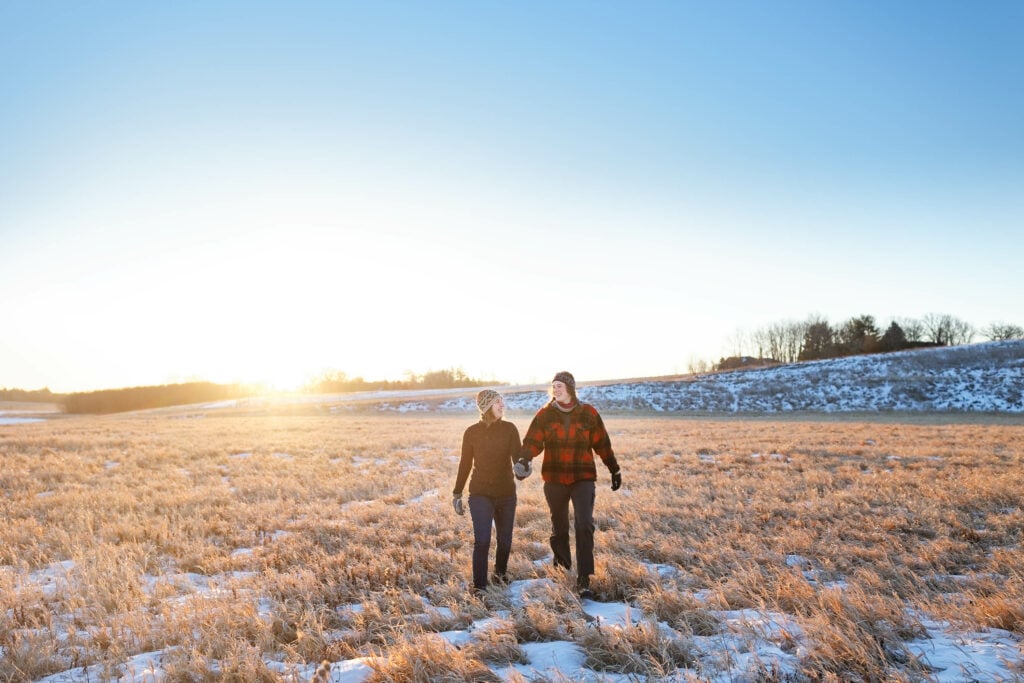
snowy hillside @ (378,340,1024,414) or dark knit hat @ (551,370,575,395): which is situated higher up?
dark knit hat @ (551,370,575,395)

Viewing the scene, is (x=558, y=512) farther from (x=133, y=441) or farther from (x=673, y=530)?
(x=133, y=441)

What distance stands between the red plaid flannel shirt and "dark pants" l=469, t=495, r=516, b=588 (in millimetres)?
578

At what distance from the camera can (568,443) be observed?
18.5 feet

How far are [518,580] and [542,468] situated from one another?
1441mm

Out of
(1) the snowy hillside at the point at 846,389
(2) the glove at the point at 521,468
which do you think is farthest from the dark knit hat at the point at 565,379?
(1) the snowy hillside at the point at 846,389

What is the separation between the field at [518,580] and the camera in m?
3.81

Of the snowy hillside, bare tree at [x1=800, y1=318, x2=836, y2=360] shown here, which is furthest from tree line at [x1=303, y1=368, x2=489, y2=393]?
bare tree at [x1=800, y1=318, x2=836, y2=360]

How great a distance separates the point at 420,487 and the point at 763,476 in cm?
771

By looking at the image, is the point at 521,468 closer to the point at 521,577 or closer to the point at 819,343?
the point at 521,577

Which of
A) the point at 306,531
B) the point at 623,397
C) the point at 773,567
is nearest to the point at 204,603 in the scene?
the point at 306,531

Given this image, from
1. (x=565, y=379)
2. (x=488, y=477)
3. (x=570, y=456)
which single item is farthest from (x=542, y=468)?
(x=565, y=379)

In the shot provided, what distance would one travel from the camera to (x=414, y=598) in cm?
519

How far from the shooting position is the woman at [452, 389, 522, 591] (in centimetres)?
553

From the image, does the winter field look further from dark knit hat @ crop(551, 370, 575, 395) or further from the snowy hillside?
the snowy hillside
